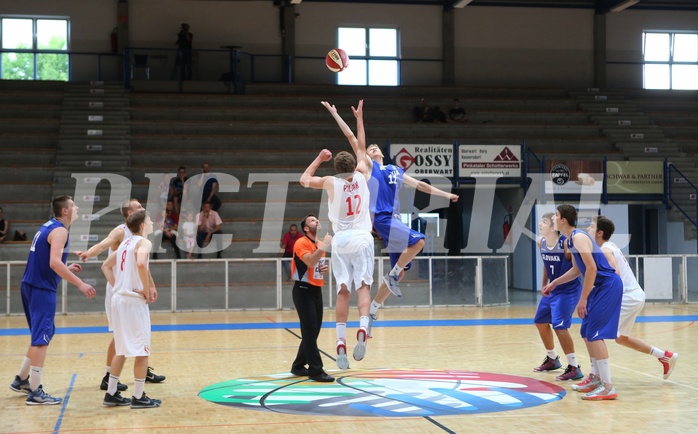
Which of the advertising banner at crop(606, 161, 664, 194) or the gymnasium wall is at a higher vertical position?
the gymnasium wall

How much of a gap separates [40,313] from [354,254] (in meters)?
3.39

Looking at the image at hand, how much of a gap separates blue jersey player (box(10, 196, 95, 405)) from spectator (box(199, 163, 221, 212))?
515 inches

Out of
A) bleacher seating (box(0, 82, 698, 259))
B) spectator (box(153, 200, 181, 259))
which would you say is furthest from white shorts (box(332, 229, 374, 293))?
bleacher seating (box(0, 82, 698, 259))

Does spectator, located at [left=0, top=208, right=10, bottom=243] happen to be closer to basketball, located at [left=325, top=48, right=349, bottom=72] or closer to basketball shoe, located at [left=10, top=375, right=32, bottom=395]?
basketball shoe, located at [left=10, top=375, right=32, bottom=395]

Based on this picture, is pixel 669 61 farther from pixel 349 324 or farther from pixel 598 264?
pixel 598 264

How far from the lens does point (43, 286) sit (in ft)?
28.8

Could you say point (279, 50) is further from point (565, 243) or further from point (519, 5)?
point (565, 243)

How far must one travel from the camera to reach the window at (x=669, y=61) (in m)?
32.0

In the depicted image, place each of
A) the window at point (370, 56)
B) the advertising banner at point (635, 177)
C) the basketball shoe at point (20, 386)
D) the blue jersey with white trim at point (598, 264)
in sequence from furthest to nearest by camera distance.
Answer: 1. the window at point (370, 56)
2. the advertising banner at point (635, 177)
3. the basketball shoe at point (20, 386)
4. the blue jersey with white trim at point (598, 264)

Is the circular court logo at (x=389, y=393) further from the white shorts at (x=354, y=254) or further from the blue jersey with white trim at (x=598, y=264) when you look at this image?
the blue jersey with white trim at (x=598, y=264)

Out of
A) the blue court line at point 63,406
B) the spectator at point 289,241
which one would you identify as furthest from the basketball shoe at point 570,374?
the spectator at point 289,241

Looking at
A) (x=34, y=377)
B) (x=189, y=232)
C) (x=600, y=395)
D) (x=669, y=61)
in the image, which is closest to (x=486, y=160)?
(x=189, y=232)

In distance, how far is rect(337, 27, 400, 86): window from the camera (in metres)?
30.2

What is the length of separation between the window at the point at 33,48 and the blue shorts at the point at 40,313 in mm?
21306
